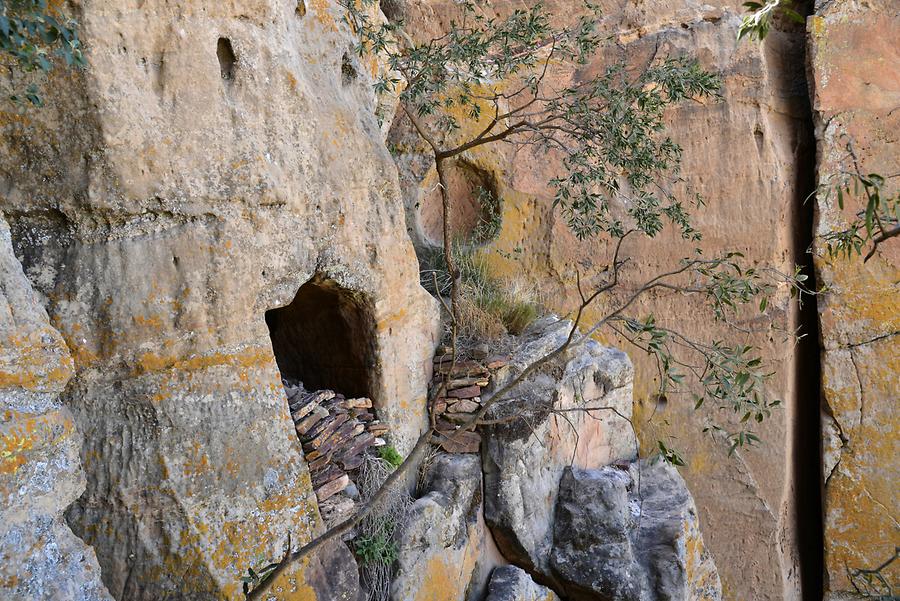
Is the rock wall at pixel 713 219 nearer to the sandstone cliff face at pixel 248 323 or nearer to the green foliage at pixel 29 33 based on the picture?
the sandstone cliff face at pixel 248 323

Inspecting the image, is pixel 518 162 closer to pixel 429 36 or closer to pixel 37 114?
pixel 429 36

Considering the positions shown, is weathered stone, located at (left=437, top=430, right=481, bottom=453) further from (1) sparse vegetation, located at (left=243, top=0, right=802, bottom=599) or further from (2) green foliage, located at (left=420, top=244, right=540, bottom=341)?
(2) green foliage, located at (left=420, top=244, right=540, bottom=341)

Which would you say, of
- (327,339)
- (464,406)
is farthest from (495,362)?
(327,339)

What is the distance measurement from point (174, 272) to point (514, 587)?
3196mm

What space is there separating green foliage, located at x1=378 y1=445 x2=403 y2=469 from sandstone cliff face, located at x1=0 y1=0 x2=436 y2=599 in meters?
0.86

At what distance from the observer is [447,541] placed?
5.08 metres

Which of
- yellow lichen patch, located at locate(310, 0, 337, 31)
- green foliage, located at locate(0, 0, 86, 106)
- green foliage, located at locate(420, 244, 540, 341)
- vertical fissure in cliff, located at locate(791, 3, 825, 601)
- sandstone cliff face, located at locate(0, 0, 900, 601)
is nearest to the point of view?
green foliage, located at locate(0, 0, 86, 106)

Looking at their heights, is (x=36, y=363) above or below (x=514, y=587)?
above

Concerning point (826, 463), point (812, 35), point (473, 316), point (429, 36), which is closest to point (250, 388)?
point (473, 316)

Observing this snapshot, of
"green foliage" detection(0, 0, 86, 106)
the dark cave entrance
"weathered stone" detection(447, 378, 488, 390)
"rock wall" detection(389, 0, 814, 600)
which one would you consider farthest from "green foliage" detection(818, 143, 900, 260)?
the dark cave entrance

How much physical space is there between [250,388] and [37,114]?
5.34ft

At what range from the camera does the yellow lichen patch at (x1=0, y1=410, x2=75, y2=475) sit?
2.81 metres

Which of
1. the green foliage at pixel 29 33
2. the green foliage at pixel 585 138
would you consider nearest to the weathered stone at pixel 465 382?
the green foliage at pixel 585 138

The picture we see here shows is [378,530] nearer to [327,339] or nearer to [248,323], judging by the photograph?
[327,339]
